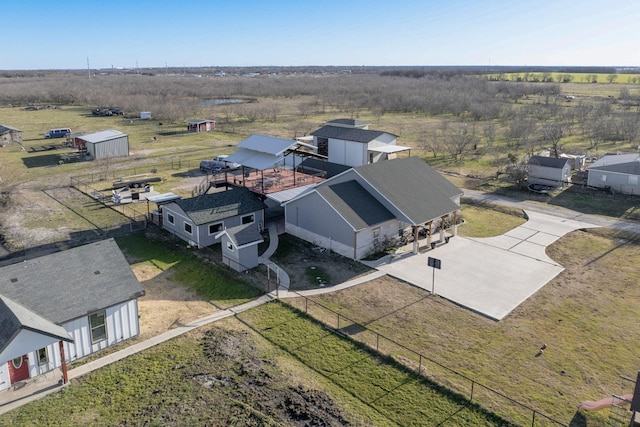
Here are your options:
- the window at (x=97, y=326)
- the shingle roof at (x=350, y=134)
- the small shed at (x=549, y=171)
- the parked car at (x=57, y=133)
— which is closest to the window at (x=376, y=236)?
the shingle roof at (x=350, y=134)

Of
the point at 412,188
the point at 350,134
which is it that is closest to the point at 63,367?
the point at 412,188

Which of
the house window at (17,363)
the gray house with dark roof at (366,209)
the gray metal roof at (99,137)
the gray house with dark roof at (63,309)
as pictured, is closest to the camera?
the gray house with dark roof at (63,309)

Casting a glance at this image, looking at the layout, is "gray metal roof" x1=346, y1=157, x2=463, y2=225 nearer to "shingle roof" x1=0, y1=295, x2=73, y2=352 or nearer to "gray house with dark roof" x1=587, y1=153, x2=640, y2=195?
"gray house with dark roof" x1=587, y1=153, x2=640, y2=195

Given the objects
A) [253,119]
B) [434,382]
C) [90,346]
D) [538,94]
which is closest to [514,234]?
[434,382]

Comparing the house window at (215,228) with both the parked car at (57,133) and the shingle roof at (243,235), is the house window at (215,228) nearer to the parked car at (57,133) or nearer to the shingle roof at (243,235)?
the shingle roof at (243,235)

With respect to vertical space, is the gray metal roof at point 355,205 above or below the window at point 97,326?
above

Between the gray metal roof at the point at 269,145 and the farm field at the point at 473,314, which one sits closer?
the farm field at the point at 473,314

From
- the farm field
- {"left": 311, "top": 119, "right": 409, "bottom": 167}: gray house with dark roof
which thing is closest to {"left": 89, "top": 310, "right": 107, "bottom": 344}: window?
the farm field

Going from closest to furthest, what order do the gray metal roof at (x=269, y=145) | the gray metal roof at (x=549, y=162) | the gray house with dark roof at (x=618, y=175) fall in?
the gray metal roof at (x=269, y=145) → the gray house with dark roof at (x=618, y=175) → the gray metal roof at (x=549, y=162)

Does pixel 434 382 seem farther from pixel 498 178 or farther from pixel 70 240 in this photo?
pixel 498 178

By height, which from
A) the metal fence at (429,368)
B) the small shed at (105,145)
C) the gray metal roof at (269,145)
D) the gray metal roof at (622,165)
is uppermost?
the gray metal roof at (269,145)
